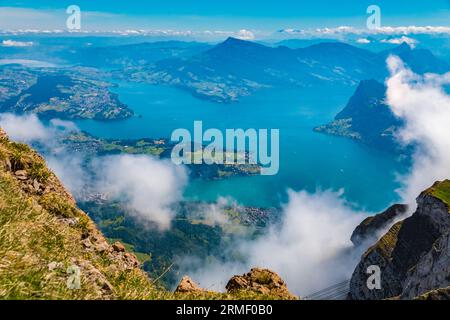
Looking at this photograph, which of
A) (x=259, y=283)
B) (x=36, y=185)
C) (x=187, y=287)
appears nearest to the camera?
(x=187, y=287)

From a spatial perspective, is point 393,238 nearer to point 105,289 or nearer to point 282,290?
point 282,290

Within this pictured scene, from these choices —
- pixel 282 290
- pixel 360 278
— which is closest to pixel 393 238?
pixel 360 278

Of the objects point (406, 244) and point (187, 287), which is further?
point (406, 244)

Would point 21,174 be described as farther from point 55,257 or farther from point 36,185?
point 55,257

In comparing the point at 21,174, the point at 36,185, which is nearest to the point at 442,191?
the point at 36,185

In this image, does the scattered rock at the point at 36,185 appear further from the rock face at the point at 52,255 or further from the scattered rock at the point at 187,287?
the scattered rock at the point at 187,287

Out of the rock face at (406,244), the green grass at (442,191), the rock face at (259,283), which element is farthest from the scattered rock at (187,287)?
the green grass at (442,191)

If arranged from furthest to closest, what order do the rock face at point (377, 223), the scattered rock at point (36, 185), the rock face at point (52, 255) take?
1. the rock face at point (377, 223)
2. the scattered rock at point (36, 185)
3. the rock face at point (52, 255)

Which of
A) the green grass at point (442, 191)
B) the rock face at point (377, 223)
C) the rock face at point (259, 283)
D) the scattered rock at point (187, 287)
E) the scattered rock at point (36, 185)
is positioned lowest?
the rock face at point (377, 223)
